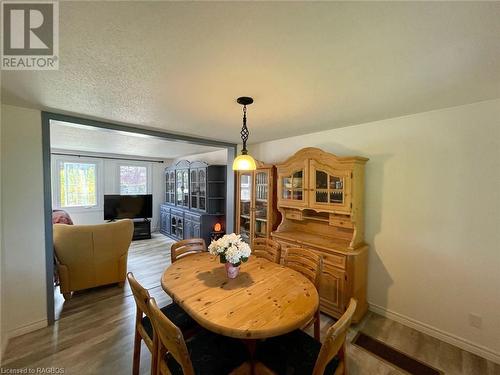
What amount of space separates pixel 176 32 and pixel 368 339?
3005mm

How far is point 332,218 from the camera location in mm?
2678

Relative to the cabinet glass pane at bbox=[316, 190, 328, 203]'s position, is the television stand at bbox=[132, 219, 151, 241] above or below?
below

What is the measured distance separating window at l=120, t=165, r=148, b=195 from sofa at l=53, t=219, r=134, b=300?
12.1 ft

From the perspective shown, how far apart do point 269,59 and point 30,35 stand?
4.24 ft

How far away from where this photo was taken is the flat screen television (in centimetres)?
547

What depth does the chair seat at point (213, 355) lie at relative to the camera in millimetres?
1236

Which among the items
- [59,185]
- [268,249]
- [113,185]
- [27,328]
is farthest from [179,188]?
[268,249]

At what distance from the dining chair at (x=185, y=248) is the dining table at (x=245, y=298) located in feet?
0.78

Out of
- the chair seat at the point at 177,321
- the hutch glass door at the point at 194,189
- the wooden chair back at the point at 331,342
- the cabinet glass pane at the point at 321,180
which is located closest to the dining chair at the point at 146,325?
the chair seat at the point at 177,321

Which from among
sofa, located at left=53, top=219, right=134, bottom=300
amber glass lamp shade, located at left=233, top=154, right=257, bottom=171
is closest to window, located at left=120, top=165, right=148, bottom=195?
sofa, located at left=53, top=219, right=134, bottom=300

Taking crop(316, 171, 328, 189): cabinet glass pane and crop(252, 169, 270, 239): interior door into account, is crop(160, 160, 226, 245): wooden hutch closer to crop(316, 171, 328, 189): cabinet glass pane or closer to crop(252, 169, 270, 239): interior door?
crop(252, 169, 270, 239): interior door

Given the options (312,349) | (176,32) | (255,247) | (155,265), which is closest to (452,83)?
(176,32)

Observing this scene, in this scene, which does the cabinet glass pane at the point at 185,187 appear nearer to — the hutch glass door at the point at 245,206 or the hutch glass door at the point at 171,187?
the hutch glass door at the point at 171,187

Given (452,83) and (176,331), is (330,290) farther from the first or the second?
(452,83)
